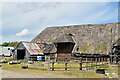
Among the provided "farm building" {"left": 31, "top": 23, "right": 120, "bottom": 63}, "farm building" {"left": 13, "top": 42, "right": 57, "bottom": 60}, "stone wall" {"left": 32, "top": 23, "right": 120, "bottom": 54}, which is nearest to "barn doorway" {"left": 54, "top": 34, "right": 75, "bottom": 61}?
"farm building" {"left": 31, "top": 23, "right": 120, "bottom": 63}

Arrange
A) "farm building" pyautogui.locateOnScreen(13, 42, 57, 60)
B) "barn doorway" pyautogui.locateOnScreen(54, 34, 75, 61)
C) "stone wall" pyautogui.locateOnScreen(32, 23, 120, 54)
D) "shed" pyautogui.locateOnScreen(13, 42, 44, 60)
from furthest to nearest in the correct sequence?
1. "barn doorway" pyautogui.locateOnScreen(54, 34, 75, 61)
2. "stone wall" pyautogui.locateOnScreen(32, 23, 120, 54)
3. "farm building" pyautogui.locateOnScreen(13, 42, 57, 60)
4. "shed" pyautogui.locateOnScreen(13, 42, 44, 60)

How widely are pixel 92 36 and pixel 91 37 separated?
303mm

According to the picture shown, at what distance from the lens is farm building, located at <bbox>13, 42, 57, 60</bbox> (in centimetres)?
3142

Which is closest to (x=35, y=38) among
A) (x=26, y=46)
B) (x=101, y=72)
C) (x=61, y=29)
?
(x=61, y=29)

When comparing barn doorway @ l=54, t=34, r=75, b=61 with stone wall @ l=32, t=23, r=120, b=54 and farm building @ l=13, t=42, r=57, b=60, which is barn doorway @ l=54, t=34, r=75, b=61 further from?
farm building @ l=13, t=42, r=57, b=60

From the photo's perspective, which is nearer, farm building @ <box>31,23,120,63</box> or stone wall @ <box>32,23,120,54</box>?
farm building @ <box>31,23,120,63</box>

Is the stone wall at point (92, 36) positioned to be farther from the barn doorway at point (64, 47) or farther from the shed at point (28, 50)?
the shed at point (28, 50)

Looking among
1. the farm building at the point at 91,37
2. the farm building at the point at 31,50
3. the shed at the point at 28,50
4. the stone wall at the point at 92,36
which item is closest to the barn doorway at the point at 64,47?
the farm building at the point at 91,37

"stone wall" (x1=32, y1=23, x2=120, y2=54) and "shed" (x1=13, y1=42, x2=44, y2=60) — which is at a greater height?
"stone wall" (x1=32, y1=23, x2=120, y2=54)

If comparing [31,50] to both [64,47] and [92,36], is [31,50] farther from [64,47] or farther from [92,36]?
[92,36]

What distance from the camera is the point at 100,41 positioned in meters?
32.8

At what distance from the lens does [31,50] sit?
3191 cm

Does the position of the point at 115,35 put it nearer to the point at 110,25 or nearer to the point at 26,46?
the point at 110,25

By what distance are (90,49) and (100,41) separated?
274 centimetres
